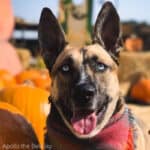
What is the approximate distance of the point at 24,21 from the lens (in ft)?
59.9

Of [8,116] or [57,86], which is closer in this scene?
[57,86]

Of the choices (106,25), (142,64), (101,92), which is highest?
(106,25)

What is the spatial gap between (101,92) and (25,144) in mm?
772

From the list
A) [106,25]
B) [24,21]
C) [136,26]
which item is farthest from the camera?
[136,26]

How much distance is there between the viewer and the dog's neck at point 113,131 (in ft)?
9.91

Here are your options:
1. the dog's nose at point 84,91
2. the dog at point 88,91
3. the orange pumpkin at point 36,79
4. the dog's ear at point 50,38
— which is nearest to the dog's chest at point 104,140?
the dog at point 88,91

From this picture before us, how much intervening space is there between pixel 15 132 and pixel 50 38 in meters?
0.71

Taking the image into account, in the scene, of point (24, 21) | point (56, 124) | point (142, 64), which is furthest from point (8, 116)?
point (24, 21)

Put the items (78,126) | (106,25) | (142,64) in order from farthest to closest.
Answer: (142,64) < (106,25) < (78,126)

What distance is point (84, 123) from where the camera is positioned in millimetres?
2951

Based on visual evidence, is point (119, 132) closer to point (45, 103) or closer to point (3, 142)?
point (3, 142)

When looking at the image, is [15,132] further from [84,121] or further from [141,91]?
[141,91]

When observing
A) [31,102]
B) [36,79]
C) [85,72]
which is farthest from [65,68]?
[36,79]

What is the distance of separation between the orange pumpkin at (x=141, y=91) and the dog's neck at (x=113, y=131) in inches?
205
